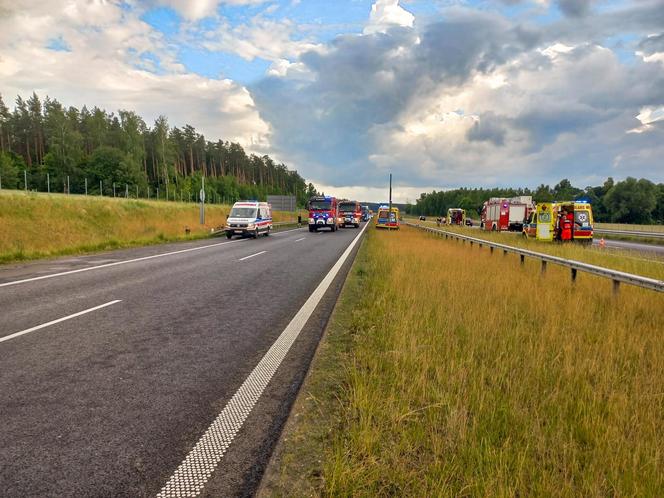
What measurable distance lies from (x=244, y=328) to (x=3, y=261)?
11.9 metres

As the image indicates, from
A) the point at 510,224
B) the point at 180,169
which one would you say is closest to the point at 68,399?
the point at 510,224

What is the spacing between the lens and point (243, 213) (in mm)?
24000

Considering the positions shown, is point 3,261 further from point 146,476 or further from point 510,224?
point 510,224

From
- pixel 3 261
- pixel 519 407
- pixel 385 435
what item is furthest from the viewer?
pixel 3 261

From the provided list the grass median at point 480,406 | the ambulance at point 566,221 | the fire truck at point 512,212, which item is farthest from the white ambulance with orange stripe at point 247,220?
the fire truck at point 512,212

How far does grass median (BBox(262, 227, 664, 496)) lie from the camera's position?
85.5 inches

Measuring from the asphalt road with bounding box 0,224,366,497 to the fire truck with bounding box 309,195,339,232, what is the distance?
24566 millimetres

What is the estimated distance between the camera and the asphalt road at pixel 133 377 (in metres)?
2.39

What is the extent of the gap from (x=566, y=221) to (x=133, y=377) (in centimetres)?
2405

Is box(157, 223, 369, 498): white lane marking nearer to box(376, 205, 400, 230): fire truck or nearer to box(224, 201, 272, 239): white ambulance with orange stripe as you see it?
Result: box(224, 201, 272, 239): white ambulance with orange stripe

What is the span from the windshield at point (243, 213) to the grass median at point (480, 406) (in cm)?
1869

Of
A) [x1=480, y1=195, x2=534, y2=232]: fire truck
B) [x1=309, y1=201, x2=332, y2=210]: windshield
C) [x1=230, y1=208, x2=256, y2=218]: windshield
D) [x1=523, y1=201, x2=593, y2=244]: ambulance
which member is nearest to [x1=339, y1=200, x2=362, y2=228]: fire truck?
[x1=309, y1=201, x2=332, y2=210]: windshield

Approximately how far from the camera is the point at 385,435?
2.59 metres

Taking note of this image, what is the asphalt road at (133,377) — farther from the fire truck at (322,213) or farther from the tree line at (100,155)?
the tree line at (100,155)
